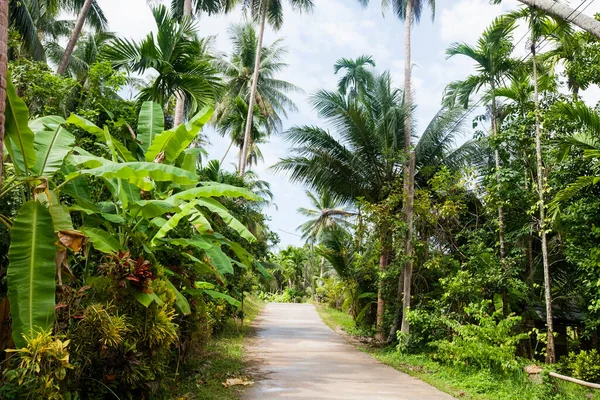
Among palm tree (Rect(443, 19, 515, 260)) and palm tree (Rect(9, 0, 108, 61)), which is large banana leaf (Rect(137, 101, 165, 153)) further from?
palm tree (Rect(443, 19, 515, 260))

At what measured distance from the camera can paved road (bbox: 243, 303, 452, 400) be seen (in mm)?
6895

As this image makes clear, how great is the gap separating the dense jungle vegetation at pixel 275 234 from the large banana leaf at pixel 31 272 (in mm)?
13

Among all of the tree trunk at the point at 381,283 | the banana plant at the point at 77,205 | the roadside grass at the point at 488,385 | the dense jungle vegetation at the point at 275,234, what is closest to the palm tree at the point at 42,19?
the dense jungle vegetation at the point at 275,234

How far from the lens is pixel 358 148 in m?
13.5

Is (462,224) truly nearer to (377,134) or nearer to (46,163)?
(377,134)

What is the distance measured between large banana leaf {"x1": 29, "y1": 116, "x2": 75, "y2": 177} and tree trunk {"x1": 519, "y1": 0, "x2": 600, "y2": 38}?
7.85 metres

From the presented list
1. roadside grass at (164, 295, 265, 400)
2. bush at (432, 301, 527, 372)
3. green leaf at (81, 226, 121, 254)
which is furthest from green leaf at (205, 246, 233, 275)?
bush at (432, 301, 527, 372)

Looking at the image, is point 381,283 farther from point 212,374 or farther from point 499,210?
point 212,374

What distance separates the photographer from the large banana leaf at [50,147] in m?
4.63

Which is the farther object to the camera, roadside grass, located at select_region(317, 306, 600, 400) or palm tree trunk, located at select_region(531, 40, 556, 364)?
palm tree trunk, located at select_region(531, 40, 556, 364)

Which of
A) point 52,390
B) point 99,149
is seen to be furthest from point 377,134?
point 52,390

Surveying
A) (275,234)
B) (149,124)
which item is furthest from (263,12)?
(149,124)

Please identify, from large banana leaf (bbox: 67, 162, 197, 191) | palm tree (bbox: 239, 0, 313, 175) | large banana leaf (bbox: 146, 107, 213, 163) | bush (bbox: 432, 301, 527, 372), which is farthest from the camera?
palm tree (bbox: 239, 0, 313, 175)

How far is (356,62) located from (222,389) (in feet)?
47.6
